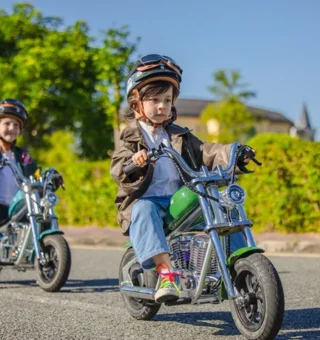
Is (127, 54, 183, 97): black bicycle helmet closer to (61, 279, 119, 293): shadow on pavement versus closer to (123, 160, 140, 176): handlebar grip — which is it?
(123, 160, 140, 176): handlebar grip

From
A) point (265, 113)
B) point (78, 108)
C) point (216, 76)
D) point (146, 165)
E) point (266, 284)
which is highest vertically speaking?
point (265, 113)

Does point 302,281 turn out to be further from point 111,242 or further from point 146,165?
point 111,242

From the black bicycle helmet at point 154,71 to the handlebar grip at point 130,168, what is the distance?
524mm

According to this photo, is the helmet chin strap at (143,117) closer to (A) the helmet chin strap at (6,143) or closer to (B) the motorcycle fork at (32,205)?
(B) the motorcycle fork at (32,205)

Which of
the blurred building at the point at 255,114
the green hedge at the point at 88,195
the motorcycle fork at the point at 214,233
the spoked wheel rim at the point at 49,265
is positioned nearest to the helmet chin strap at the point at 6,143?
the spoked wheel rim at the point at 49,265

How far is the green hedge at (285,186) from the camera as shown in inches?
470

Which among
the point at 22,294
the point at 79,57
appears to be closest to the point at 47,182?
the point at 22,294

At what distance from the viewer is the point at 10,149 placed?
743cm

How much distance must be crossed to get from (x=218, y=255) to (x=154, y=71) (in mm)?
1185

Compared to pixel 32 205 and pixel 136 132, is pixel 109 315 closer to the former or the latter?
pixel 136 132

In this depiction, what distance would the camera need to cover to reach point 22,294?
6.33 metres

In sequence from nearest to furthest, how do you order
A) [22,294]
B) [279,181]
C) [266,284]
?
[266,284] < [22,294] < [279,181]

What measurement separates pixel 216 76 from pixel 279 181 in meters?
38.1

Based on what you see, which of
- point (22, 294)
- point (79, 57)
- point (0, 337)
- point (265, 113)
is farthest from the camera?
point (265, 113)
